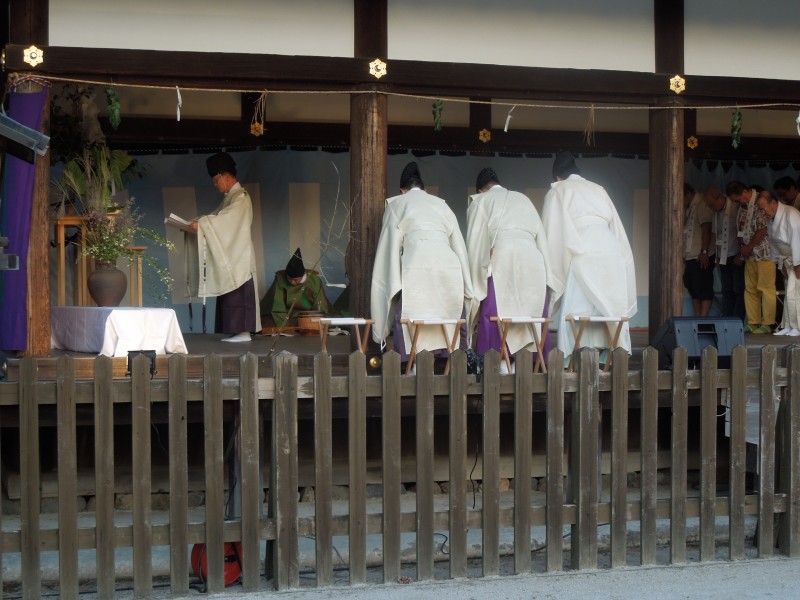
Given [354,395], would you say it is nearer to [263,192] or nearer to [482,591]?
[482,591]

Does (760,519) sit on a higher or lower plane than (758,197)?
lower

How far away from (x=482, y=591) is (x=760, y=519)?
1510mm

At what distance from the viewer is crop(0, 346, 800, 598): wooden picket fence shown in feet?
14.8

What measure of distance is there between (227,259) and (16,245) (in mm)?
2045

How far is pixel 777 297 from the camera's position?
1035 centimetres

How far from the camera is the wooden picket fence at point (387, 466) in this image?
4496 mm

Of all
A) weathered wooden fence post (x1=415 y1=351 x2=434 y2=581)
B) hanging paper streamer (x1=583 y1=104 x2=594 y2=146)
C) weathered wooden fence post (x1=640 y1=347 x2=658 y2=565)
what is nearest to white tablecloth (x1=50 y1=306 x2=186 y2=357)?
weathered wooden fence post (x1=415 y1=351 x2=434 y2=581)

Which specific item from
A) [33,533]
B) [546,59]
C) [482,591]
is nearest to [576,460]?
[482,591]

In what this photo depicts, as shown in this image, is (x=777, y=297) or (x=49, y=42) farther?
(x=777, y=297)

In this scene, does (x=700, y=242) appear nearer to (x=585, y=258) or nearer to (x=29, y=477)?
(x=585, y=258)

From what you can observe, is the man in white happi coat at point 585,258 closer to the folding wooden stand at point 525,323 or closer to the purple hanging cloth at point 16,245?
the folding wooden stand at point 525,323

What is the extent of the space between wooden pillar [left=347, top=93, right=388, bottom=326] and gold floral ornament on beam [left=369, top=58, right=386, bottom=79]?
136 millimetres

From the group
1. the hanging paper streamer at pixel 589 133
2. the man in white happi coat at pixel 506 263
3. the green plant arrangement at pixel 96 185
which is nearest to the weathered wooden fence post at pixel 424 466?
the man in white happi coat at pixel 506 263

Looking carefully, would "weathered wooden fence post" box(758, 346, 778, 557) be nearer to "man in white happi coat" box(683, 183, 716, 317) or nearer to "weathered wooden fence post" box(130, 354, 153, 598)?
"weathered wooden fence post" box(130, 354, 153, 598)
